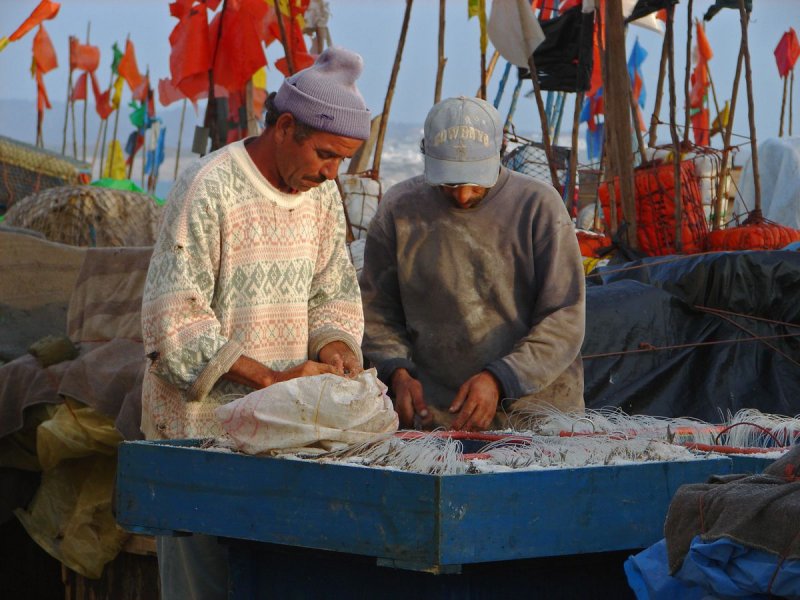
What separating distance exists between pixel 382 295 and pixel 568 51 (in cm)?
494

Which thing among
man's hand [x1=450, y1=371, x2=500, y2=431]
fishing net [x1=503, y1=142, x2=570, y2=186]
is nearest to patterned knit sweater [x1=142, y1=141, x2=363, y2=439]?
man's hand [x1=450, y1=371, x2=500, y2=431]

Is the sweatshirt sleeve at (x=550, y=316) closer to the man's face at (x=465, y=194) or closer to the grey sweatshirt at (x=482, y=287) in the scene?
the grey sweatshirt at (x=482, y=287)

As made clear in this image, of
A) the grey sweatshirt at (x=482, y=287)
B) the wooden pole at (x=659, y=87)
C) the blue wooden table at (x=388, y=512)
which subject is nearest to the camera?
the blue wooden table at (x=388, y=512)

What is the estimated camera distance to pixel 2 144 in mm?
12602

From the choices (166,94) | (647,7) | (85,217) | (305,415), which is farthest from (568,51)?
(305,415)

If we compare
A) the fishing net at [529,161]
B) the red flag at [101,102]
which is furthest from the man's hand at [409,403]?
the red flag at [101,102]

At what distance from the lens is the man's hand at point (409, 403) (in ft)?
11.1

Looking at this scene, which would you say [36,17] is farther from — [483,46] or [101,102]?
[101,102]

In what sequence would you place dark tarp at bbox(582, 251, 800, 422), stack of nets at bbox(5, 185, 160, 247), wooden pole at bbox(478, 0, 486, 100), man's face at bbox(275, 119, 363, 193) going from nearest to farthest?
man's face at bbox(275, 119, 363, 193), dark tarp at bbox(582, 251, 800, 422), wooden pole at bbox(478, 0, 486, 100), stack of nets at bbox(5, 185, 160, 247)

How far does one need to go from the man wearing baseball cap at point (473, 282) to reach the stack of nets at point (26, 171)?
32.1 feet

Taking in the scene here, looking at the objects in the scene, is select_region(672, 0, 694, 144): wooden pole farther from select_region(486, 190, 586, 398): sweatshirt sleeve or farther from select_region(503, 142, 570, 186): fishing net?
select_region(486, 190, 586, 398): sweatshirt sleeve

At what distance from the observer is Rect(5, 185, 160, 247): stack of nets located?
8039mm

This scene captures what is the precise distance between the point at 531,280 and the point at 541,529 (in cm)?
126

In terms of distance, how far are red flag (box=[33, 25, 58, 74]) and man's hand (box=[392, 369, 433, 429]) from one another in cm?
1484
